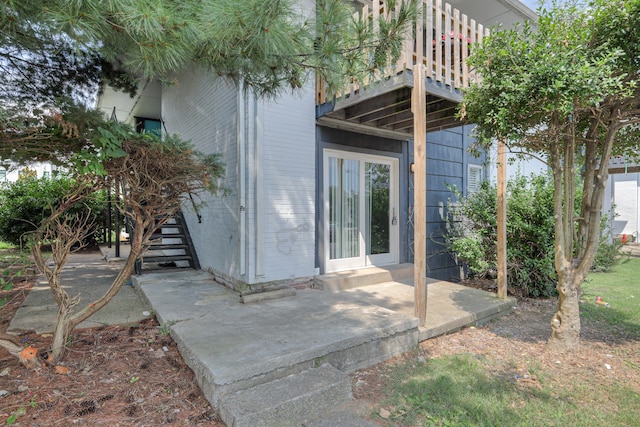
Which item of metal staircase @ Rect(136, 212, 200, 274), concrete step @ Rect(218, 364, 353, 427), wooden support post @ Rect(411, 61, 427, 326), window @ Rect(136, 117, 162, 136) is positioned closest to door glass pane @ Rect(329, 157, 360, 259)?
wooden support post @ Rect(411, 61, 427, 326)

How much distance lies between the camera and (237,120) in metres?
4.60

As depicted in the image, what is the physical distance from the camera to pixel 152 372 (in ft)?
8.87

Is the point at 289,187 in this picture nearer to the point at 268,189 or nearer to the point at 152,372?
the point at 268,189

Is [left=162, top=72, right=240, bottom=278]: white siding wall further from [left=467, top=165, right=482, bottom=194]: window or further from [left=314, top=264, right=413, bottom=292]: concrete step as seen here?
[left=467, top=165, right=482, bottom=194]: window

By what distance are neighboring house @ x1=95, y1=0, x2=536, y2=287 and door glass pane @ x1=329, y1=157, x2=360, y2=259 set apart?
2 centimetres

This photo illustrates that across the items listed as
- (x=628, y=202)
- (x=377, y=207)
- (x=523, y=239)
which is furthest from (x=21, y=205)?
(x=628, y=202)

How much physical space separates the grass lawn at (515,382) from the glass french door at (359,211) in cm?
221

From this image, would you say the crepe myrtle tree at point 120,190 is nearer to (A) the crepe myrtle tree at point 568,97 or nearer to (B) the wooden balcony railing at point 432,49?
(B) the wooden balcony railing at point 432,49

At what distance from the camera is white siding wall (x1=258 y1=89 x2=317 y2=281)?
A: 4.66 meters

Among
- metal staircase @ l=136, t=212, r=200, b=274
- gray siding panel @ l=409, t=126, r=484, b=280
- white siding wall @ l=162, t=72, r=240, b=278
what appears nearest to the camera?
white siding wall @ l=162, t=72, r=240, b=278

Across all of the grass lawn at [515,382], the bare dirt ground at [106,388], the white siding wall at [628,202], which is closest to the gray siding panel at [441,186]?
the grass lawn at [515,382]

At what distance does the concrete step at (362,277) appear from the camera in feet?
16.1

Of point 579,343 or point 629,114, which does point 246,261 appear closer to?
point 579,343

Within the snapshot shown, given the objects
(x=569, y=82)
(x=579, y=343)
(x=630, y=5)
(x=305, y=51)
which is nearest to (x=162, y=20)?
(x=305, y=51)
